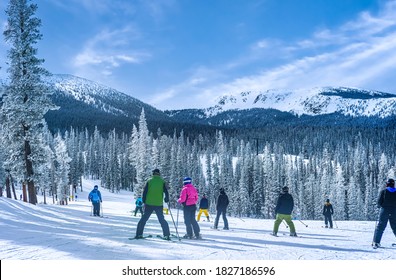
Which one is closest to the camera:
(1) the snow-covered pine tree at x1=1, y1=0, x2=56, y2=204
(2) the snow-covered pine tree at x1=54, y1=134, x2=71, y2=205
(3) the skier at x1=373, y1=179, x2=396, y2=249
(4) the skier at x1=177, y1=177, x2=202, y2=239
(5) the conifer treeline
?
(3) the skier at x1=373, y1=179, x2=396, y2=249

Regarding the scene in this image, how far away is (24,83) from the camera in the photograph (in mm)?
23641

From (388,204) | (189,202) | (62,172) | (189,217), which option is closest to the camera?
(388,204)

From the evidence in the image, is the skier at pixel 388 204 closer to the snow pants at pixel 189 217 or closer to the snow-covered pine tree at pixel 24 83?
the snow pants at pixel 189 217

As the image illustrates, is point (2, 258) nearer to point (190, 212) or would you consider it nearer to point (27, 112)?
point (190, 212)

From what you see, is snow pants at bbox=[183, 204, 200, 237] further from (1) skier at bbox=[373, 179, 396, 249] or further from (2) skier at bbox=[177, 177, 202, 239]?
(1) skier at bbox=[373, 179, 396, 249]

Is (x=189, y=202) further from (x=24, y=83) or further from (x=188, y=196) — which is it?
(x=24, y=83)

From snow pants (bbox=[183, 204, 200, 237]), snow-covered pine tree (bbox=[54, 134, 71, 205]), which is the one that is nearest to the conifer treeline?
snow-covered pine tree (bbox=[54, 134, 71, 205])

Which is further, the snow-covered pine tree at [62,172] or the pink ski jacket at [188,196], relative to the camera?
the snow-covered pine tree at [62,172]

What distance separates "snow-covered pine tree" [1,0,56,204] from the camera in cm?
2391

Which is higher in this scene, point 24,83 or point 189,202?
point 24,83

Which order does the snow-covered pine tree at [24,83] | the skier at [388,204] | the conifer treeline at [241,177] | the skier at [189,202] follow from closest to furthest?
the skier at [388,204]
the skier at [189,202]
the snow-covered pine tree at [24,83]
the conifer treeline at [241,177]

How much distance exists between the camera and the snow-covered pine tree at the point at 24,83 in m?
23.9

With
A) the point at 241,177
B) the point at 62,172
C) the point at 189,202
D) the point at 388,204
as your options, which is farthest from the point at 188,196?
the point at 241,177

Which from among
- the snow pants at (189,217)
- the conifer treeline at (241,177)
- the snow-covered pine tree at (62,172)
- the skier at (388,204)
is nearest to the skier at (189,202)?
the snow pants at (189,217)
